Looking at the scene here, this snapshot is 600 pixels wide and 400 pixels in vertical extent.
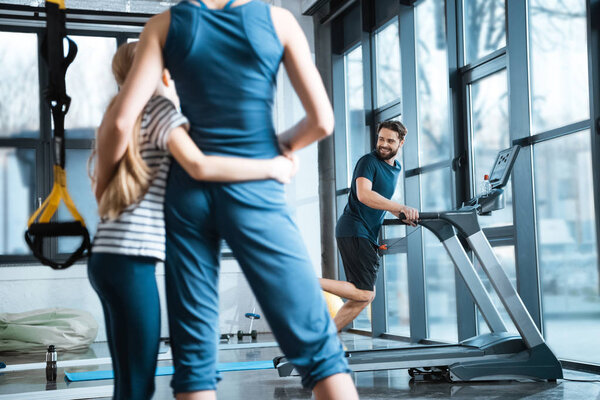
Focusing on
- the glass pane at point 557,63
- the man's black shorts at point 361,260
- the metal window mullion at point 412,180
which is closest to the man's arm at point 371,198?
the man's black shorts at point 361,260

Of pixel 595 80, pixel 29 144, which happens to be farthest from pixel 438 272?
pixel 29 144

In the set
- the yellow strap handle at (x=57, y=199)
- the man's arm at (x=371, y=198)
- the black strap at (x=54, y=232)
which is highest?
the man's arm at (x=371, y=198)

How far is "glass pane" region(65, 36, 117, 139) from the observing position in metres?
7.54

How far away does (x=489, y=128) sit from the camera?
4.94m

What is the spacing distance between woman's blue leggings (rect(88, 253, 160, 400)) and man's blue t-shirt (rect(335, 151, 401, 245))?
280cm

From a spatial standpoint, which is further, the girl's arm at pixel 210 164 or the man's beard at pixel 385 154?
the man's beard at pixel 385 154

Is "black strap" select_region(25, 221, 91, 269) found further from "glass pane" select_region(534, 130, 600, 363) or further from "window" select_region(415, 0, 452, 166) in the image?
"window" select_region(415, 0, 452, 166)

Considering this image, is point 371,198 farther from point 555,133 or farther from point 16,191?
point 16,191

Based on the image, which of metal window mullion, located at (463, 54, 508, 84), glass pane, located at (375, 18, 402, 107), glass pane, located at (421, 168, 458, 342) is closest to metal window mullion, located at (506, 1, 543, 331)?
metal window mullion, located at (463, 54, 508, 84)

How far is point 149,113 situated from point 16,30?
678cm

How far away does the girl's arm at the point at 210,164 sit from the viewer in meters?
1.27

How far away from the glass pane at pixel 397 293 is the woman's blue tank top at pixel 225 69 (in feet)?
16.5

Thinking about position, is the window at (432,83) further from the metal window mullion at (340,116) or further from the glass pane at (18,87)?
the glass pane at (18,87)

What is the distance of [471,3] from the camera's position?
17.0ft
